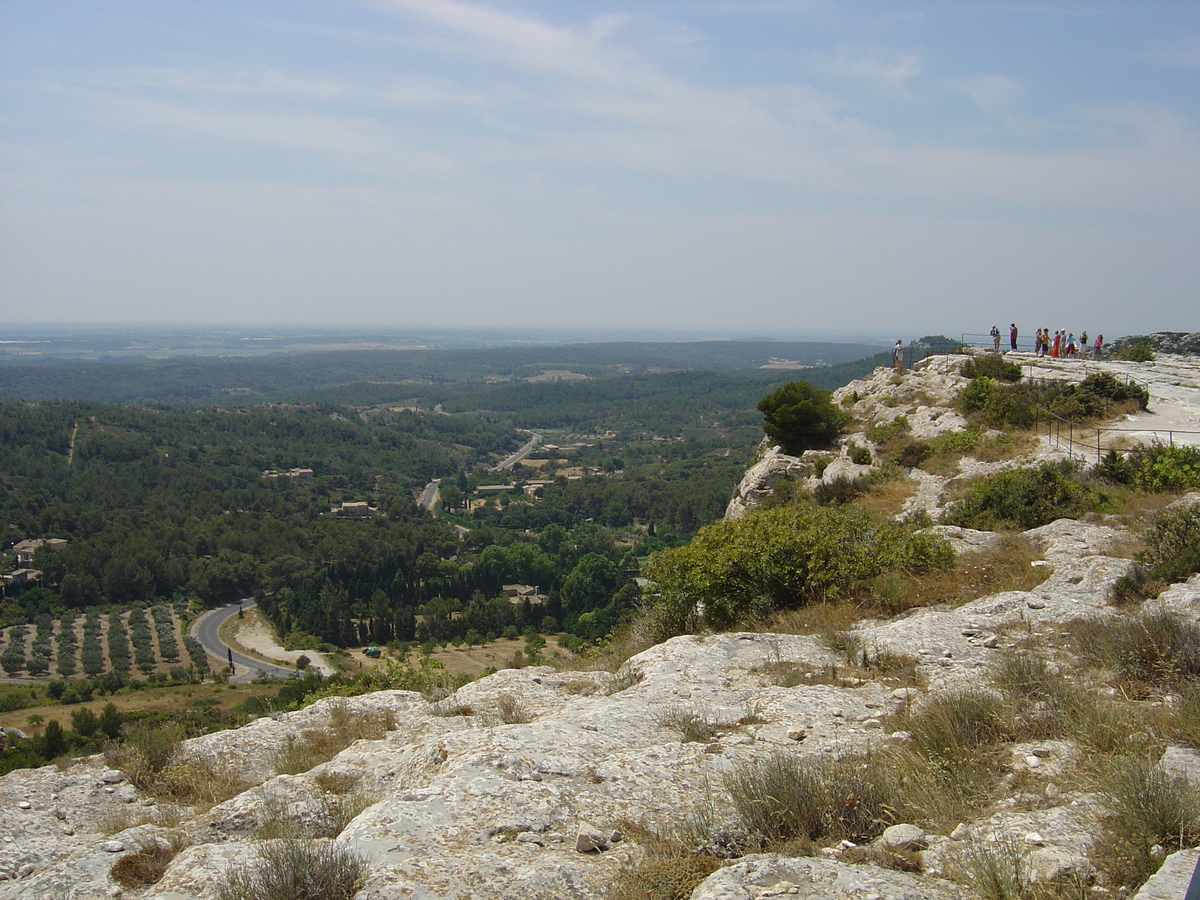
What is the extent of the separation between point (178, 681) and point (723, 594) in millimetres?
54009

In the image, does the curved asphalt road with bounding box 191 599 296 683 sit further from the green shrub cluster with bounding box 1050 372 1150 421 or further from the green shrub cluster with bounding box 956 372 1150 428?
the green shrub cluster with bounding box 1050 372 1150 421

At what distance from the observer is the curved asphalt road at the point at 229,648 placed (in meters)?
57.6

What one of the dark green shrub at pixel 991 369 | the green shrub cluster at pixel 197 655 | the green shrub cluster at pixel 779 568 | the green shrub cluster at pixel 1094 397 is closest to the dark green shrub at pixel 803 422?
the dark green shrub at pixel 991 369

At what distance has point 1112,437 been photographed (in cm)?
1745

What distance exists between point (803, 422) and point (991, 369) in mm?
6469

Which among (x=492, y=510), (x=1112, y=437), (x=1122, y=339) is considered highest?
(x=1122, y=339)

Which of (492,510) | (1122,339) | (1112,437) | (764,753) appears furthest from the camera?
(492,510)

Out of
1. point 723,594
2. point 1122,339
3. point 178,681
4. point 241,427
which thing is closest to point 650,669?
point 723,594

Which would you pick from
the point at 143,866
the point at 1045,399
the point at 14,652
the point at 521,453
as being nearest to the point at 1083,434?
the point at 1045,399

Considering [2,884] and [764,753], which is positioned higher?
[764,753]

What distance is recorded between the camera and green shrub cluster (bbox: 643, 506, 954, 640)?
1028cm

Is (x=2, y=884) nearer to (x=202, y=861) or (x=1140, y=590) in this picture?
(x=202, y=861)

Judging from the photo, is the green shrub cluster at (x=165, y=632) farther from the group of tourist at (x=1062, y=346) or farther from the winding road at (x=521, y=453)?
the winding road at (x=521, y=453)

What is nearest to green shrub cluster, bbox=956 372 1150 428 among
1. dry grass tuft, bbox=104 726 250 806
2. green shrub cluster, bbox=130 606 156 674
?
dry grass tuft, bbox=104 726 250 806
